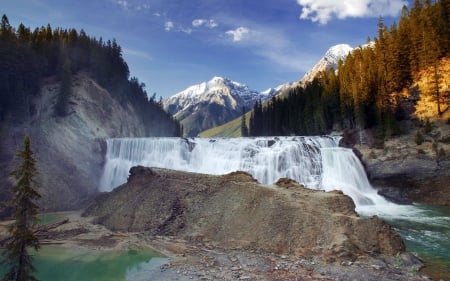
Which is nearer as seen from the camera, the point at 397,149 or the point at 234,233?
the point at 234,233

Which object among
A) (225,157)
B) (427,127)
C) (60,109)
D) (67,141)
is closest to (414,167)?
(427,127)

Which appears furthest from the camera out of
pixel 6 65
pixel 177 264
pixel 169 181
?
pixel 6 65

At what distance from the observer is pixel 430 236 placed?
25.1m

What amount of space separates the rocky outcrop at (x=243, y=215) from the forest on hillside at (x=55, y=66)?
26.9m

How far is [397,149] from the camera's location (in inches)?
1805

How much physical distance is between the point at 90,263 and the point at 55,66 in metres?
56.1

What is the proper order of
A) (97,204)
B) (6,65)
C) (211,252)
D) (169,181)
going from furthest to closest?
(6,65) → (97,204) → (169,181) → (211,252)

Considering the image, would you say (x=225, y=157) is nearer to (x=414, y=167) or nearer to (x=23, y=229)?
(x=414, y=167)

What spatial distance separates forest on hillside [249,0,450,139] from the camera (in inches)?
2012

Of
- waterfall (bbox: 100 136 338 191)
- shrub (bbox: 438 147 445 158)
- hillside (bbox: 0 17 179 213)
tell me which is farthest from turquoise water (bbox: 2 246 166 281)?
shrub (bbox: 438 147 445 158)

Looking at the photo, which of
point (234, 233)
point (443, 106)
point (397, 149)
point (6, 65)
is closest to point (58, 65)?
point (6, 65)

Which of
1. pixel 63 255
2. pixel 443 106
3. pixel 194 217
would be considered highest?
pixel 443 106

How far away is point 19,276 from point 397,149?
46.5 metres

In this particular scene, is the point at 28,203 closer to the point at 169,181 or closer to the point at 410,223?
the point at 169,181
